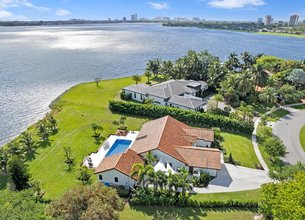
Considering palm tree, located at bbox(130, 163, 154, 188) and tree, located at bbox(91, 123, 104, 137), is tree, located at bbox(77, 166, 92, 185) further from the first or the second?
tree, located at bbox(91, 123, 104, 137)

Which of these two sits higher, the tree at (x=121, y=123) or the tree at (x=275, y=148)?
the tree at (x=275, y=148)

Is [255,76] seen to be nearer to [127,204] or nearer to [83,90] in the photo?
[83,90]

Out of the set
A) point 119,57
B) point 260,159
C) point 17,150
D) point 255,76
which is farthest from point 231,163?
point 119,57

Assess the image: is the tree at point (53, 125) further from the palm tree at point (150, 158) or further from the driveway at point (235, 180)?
the driveway at point (235, 180)

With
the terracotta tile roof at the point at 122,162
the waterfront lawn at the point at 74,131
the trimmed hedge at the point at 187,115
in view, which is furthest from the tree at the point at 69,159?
the trimmed hedge at the point at 187,115

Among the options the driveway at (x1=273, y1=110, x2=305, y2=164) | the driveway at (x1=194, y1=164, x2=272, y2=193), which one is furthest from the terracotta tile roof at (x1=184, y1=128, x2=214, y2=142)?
the driveway at (x1=273, y1=110, x2=305, y2=164)
